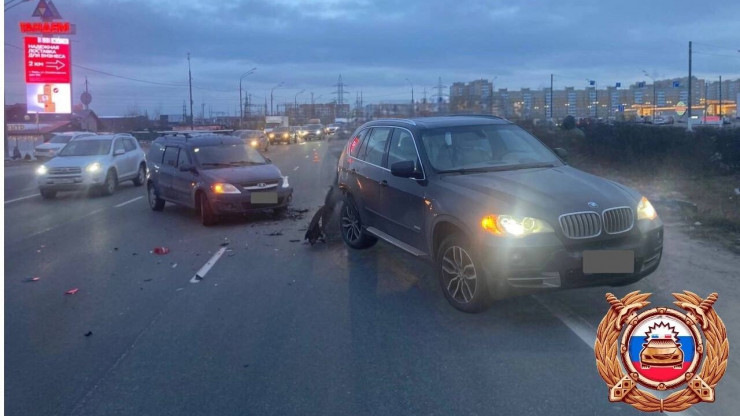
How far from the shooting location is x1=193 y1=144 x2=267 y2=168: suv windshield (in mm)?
15008

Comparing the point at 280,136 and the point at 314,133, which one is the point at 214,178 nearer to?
the point at 280,136

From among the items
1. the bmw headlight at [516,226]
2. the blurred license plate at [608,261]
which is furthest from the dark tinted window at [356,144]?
the blurred license plate at [608,261]

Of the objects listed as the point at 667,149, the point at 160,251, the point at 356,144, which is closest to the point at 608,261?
the point at 356,144

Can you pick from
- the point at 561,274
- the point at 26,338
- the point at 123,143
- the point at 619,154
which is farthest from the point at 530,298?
the point at 123,143

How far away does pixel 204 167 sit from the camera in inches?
583

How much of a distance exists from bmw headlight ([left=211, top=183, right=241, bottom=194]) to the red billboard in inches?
1502

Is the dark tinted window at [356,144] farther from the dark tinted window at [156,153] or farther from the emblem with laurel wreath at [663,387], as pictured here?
the dark tinted window at [156,153]

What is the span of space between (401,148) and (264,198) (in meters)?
5.51

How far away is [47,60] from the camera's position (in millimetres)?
48062

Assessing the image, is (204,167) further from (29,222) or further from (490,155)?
(490,155)

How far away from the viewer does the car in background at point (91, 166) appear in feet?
66.8

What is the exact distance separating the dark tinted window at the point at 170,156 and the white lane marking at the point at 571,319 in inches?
383

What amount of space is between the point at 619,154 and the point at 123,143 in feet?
47.4

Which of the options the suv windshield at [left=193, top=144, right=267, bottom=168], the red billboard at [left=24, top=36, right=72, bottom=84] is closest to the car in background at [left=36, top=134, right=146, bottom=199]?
the suv windshield at [left=193, top=144, right=267, bottom=168]
